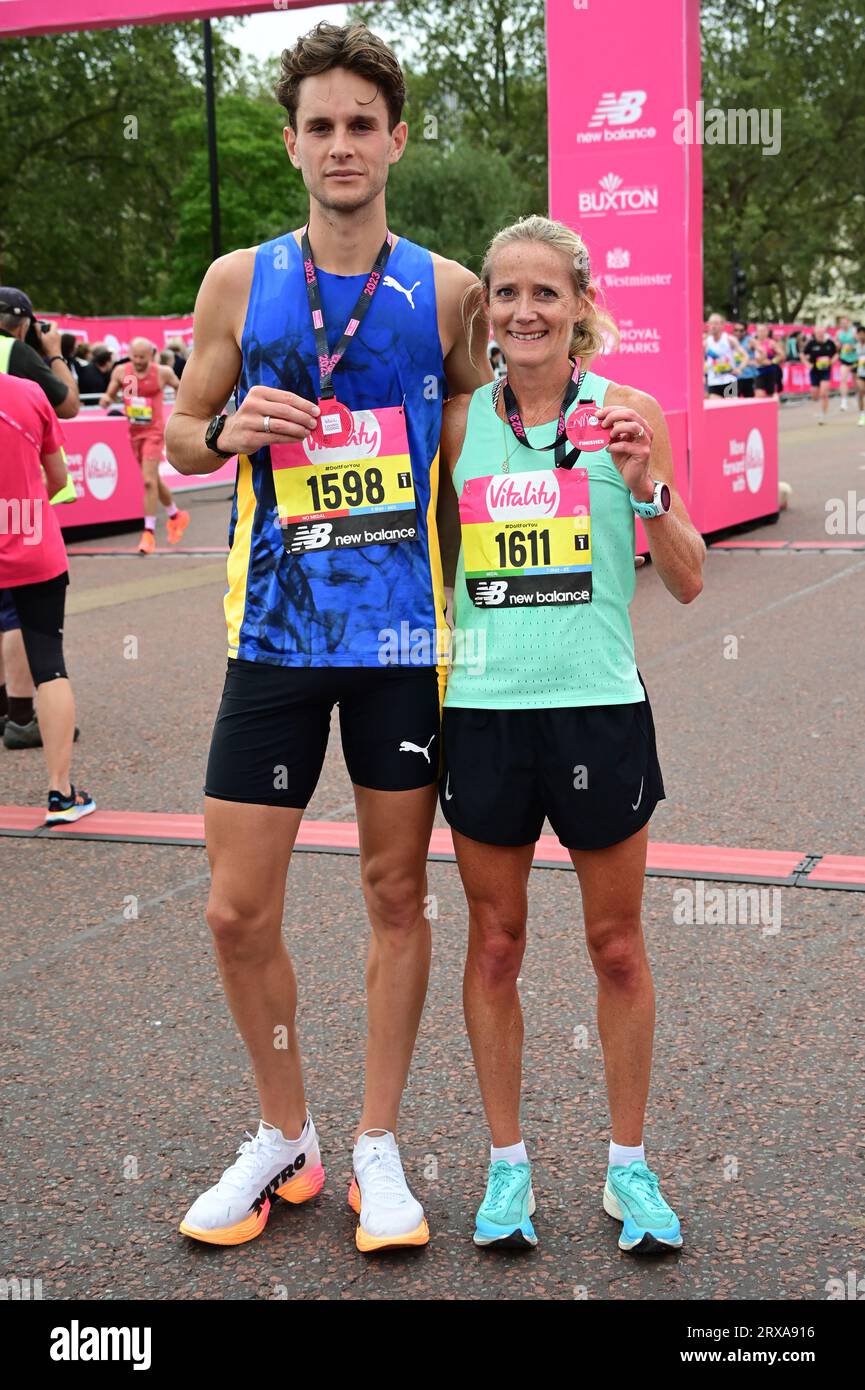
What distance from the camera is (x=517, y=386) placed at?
2.83 m

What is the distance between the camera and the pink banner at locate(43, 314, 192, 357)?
22.3 metres

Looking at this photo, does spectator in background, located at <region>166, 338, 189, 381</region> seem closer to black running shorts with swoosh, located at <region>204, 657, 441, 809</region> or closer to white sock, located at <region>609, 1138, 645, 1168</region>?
black running shorts with swoosh, located at <region>204, 657, 441, 809</region>

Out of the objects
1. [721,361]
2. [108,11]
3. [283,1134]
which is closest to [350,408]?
[283,1134]

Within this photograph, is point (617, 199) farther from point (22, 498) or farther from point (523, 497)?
point (523, 497)

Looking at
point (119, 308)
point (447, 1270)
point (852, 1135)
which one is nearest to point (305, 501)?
point (447, 1270)

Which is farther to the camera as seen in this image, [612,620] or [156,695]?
[156,695]

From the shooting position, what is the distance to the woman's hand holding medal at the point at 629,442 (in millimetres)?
2641

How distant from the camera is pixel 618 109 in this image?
1164 cm

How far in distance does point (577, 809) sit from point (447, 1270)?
2.81ft

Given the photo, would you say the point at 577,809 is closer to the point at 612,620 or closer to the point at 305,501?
the point at 612,620

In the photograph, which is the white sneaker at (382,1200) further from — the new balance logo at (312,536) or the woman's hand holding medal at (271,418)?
the woman's hand holding medal at (271,418)

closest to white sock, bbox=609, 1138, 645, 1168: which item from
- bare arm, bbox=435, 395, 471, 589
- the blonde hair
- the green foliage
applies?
bare arm, bbox=435, 395, 471, 589

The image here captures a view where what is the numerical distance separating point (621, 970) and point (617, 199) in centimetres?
988

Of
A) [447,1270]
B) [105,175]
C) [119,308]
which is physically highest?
[105,175]
